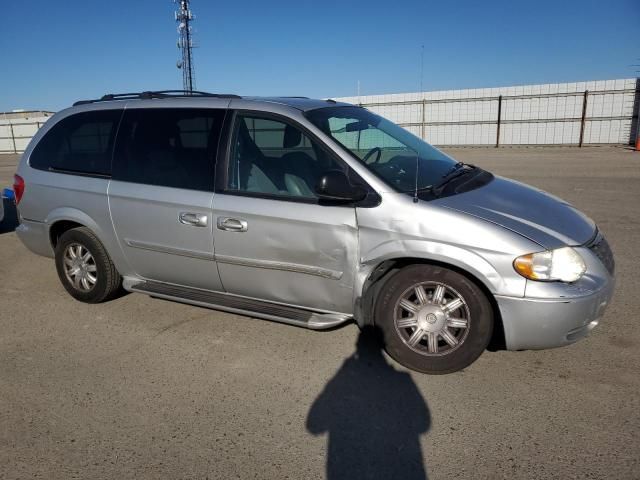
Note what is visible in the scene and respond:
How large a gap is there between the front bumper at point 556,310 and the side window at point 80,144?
335cm

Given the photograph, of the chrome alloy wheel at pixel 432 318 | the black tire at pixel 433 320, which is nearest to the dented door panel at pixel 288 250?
the black tire at pixel 433 320

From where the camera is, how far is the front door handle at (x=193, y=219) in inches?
146

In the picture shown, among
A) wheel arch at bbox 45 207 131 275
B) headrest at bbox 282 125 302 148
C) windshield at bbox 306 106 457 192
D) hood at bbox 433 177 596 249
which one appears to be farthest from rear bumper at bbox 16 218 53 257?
hood at bbox 433 177 596 249

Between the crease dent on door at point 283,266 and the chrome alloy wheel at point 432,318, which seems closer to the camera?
the chrome alloy wheel at point 432,318

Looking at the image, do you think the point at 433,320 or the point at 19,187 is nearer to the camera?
the point at 433,320

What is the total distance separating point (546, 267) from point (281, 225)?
1686mm

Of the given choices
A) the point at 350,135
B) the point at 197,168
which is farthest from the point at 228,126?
the point at 350,135

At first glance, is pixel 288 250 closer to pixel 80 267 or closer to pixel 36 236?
pixel 80 267

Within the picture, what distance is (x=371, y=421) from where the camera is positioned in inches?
109

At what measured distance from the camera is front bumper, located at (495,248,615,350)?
2.88 metres

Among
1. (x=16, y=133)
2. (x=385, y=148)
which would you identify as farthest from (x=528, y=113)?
(x=16, y=133)

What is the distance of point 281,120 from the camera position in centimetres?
369

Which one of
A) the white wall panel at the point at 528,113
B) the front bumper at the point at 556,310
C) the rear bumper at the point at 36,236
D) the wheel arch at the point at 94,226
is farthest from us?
the white wall panel at the point at 528,113

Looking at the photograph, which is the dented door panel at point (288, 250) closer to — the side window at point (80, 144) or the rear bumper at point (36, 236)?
the side window at point (80, 144)
